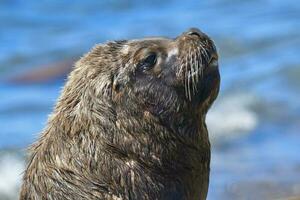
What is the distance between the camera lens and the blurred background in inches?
504

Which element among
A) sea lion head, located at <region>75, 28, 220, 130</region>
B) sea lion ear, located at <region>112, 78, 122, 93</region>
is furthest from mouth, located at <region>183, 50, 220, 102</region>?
sea lion ear, located at <region>112, 78, 122, 93</region>

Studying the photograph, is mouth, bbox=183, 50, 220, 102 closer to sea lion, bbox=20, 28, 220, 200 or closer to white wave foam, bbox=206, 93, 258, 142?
sea lion, bbox=20, 28, 220, 200

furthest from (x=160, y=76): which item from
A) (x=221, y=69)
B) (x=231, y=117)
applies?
(x=221, y=69)

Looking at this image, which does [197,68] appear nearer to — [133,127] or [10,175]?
[133,127]

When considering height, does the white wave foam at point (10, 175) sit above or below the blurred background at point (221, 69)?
below

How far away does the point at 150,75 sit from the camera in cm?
→ 728

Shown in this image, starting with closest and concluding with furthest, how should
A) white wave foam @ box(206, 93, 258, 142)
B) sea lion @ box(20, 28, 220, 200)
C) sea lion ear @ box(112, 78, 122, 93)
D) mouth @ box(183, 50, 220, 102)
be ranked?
sea lion @ box(20, 28, 220, 200) → mouth @ box(183, 50, 220, 102) → sea lion ear @ box(112, 78, 122, 93) → white wave foam @ box(206, 93, 258, 142)

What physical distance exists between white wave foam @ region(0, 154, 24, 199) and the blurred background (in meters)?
0.01

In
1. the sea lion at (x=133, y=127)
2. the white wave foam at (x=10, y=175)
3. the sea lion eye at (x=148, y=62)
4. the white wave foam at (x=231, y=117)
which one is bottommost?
the sea lion at (x=133, y=127)

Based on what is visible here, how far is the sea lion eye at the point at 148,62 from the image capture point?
728cm

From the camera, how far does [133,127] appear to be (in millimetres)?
7180

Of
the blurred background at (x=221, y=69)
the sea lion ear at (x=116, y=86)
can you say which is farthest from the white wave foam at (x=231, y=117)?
the sea lion ear at (x=116, y=86)

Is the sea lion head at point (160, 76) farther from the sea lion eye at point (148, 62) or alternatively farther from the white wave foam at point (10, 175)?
the white wave foam at point (10, 175)

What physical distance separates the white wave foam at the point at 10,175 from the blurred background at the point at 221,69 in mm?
12
